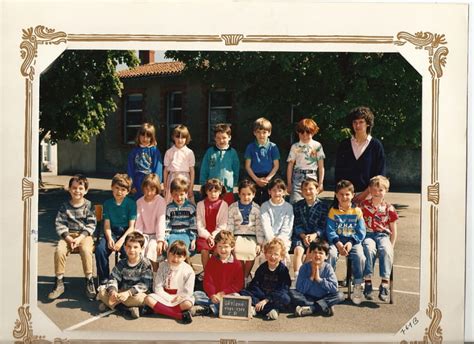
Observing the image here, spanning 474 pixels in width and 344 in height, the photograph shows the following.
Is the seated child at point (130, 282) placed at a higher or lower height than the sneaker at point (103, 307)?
higher

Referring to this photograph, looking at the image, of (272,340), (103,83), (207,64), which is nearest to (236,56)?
(207,64)

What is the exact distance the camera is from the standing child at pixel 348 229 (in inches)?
216

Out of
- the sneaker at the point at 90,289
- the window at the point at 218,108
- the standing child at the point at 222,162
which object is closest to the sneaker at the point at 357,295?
the standing child at the point at 222,162

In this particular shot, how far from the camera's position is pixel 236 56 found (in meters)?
8.53

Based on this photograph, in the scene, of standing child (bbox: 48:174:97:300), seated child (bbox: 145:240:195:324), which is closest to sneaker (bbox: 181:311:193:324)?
seated child (bbox: 145:240:195:324)

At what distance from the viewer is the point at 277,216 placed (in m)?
5.59

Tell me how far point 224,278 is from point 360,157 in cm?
184

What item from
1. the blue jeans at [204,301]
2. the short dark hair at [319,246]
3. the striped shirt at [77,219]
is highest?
the striped shirt at [77,219]

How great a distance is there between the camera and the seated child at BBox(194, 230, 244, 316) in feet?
17.7

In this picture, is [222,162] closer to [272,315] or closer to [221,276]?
[221,276]

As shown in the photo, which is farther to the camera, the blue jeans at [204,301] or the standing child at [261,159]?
the standing child at [261,159]

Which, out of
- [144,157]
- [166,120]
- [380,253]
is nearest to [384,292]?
[380,253]

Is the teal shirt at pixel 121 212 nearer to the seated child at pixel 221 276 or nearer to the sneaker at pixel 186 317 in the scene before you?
the seated child at pixel 221 276

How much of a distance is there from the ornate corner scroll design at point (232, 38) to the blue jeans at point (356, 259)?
2.17m
